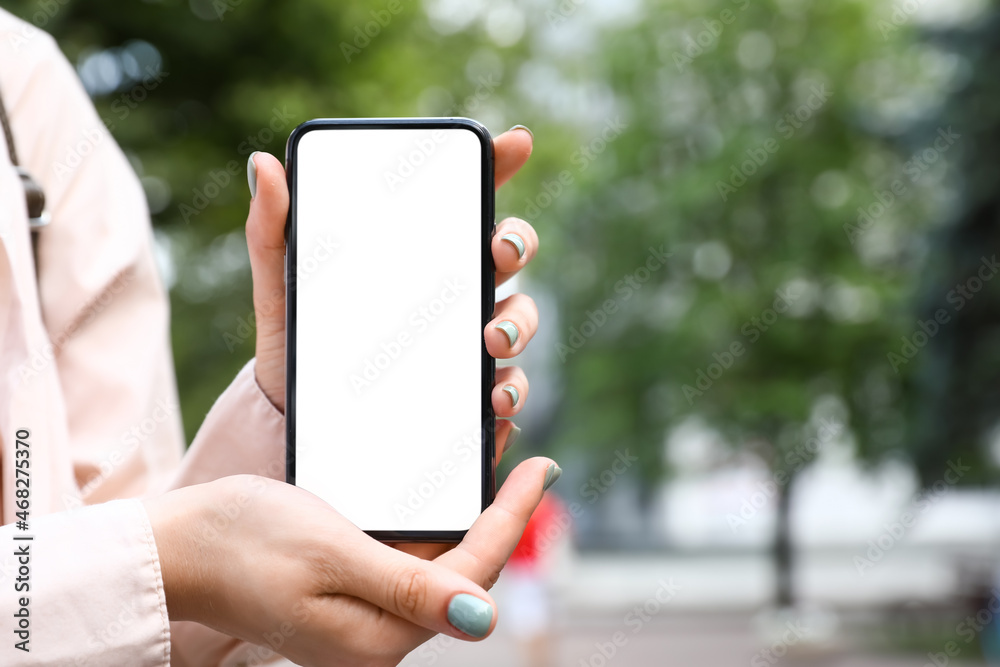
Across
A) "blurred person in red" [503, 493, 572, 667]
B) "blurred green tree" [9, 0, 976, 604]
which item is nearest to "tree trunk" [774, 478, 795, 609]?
"blurred green tree" [9, 0, 976, 604]

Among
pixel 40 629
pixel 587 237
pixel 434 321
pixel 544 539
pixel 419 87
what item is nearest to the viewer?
pixel 40 629

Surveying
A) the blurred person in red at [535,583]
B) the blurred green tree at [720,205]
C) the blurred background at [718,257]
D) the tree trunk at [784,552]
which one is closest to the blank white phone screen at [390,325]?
the blurred background at [718,257]

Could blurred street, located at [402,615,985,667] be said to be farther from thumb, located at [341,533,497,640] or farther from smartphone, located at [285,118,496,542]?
thumb, located at [341,533,497,640]

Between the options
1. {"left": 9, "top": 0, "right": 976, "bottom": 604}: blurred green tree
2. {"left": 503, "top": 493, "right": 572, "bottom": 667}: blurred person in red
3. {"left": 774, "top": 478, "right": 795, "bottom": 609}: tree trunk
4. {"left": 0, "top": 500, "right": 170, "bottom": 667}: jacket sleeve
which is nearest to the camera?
{"left": 0, "top": 500, "right": 170, "bottom": 667}: jacket sleeve

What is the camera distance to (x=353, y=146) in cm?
152

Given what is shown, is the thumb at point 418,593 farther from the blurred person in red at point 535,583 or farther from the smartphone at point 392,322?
the blurred person in red at point 535,583

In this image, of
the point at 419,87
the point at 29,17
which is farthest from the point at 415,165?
the point at 419,87

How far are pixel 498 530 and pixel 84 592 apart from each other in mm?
512

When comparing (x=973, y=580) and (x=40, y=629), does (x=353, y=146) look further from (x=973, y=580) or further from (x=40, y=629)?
(x=973, y=580)

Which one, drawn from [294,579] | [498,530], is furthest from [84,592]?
[498,530]

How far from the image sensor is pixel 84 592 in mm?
1066

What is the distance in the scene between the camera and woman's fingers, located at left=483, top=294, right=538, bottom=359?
53.1 inches

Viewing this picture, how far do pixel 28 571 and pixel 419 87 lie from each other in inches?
230

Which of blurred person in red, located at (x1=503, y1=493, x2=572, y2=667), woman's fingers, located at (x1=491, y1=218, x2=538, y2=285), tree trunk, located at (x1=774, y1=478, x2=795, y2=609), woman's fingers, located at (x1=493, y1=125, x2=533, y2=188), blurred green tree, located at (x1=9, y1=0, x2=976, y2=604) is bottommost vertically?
tree trunk, located at (x1=774, y1=478, x2=795, y2=609)
